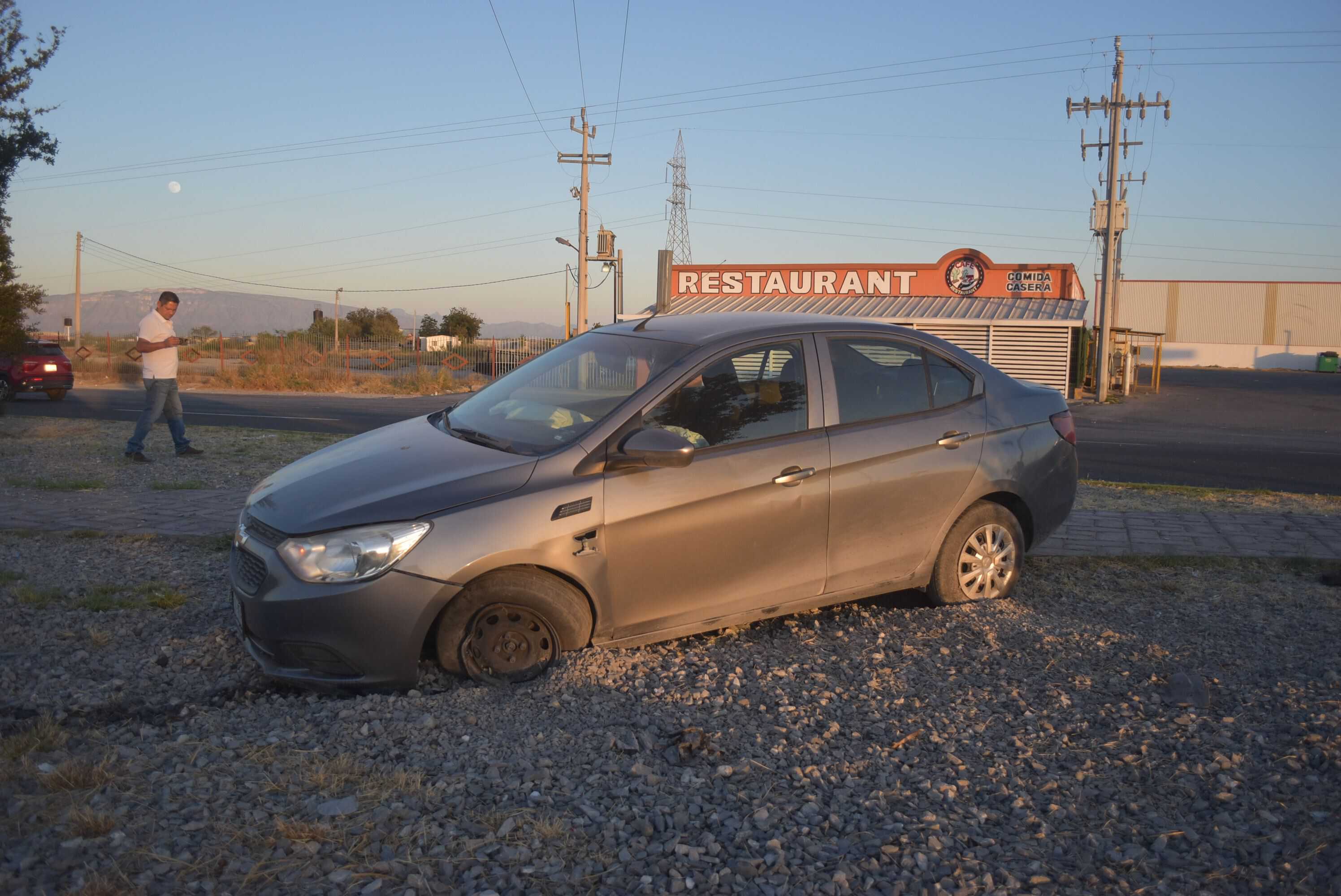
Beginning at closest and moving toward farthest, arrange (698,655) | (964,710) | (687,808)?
(687,808)
(964,710)
(698,655)

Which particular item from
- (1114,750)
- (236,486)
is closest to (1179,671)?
(1114,750)

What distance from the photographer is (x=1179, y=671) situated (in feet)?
14.2

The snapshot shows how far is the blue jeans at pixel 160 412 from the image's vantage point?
10164mm

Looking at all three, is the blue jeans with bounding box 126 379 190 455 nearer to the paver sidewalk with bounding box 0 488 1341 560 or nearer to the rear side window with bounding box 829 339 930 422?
the paver sidewalk with bounding box 0 488 1341 560

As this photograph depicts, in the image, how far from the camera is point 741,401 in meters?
4.87

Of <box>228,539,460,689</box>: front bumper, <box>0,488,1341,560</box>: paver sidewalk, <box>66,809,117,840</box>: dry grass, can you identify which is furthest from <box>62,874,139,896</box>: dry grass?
<box>0,488,1341,560</box>: paver sidewalk

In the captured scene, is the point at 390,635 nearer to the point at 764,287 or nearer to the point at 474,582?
the point at 474,582

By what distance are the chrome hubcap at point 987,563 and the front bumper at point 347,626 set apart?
2812mm

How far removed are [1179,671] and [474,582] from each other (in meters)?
2.99

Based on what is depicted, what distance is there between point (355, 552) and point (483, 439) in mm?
985

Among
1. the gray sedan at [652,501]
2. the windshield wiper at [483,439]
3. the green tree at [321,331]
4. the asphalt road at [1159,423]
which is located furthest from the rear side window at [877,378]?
the green tree at [321,331]

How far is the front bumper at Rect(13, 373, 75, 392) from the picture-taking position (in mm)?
22672

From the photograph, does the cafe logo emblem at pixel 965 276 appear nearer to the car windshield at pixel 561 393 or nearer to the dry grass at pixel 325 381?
the dry grass at pixel 325 381

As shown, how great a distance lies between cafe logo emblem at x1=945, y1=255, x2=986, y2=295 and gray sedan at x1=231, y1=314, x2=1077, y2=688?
30160mm
